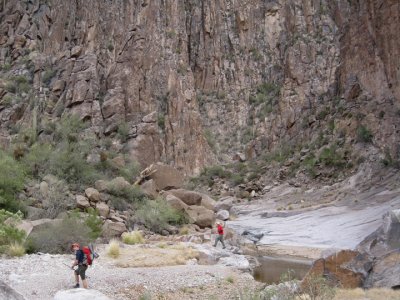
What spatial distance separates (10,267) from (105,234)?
8.98 metres

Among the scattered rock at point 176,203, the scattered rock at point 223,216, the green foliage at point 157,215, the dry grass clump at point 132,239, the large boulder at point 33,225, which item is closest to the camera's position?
the large boulder at point 33,225

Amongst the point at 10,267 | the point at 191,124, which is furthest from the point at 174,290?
the point at 191,124

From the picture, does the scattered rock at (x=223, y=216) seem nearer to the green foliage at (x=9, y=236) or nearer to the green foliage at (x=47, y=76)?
the green foliage at (x=9, y=236)

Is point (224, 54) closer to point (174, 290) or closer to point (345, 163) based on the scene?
point (345, 163)

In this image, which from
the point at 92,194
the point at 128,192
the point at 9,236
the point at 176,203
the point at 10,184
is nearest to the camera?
the point at 9,236

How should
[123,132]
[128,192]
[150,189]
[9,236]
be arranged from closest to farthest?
1. [9,236]
2. [128,192]
3. [150,189]
4. [123,132]

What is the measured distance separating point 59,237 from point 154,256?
402 cm

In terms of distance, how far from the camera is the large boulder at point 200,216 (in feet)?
112

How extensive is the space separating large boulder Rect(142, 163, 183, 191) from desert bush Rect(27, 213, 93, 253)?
53.5ft

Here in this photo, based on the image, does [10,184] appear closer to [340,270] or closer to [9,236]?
[9,236]

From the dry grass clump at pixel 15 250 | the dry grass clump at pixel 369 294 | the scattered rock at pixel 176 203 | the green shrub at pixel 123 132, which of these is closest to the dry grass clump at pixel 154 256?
the dry grass clump at pixel 15 250

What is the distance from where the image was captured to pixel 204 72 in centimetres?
8312

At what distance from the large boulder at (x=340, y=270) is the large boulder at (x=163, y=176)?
24089mm

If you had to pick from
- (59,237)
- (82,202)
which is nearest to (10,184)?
(82,202)
